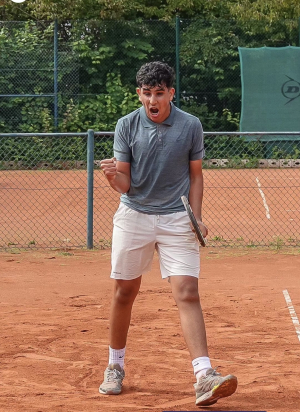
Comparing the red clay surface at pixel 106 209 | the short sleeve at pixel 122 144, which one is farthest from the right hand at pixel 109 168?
the red clay surface at pixel 106 209

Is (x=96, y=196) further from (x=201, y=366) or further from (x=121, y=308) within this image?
(x=201, y=366)

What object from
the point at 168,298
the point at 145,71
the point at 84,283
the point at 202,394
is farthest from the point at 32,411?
the point at 84,283

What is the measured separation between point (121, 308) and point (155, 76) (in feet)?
4.61

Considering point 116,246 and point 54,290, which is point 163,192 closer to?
point 116,246

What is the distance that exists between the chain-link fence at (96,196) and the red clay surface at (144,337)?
165 centimetres

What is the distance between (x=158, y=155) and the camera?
14.3 ft

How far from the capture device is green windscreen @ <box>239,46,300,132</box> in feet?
58.7

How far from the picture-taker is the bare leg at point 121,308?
4.50 m

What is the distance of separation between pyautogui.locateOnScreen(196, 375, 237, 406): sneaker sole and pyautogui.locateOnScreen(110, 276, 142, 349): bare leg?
694 mm

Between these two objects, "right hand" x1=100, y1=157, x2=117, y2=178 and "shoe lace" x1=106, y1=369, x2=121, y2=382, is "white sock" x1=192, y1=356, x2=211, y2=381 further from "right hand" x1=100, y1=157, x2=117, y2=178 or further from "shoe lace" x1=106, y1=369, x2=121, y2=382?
"right hand" x1=100, y1=157, x2=117, y2=178

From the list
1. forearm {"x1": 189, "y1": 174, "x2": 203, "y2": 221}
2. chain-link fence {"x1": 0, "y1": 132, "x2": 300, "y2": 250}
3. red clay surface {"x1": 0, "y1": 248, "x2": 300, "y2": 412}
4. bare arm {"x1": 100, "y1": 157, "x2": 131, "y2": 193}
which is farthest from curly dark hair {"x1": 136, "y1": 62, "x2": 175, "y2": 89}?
chain-link fence {"x1": 0, "y1": 132, "x2": 300, "y2": 250}

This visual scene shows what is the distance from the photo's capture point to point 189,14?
19.8 metres

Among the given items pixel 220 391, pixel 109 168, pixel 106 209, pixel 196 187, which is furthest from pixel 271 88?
pixel 220 391

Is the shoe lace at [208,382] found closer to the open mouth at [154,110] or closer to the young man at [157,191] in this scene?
the young man at [157,191]
